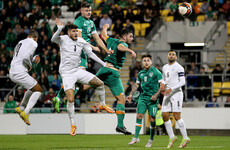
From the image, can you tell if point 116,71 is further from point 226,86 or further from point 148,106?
point 226,86

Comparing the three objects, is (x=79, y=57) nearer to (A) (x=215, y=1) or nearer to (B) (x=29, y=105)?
(B) (x=29, y=105)

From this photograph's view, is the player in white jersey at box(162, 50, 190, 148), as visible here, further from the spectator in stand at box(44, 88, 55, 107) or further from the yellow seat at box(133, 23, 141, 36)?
the yellow seat at box(133, 23, 141, 36)

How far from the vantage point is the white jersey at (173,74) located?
43.1 feet

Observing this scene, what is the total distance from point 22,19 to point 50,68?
4706 mm

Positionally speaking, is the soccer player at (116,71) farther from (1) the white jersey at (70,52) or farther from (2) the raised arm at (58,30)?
(2) the raised arm at (58,30)

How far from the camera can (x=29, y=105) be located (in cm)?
1308

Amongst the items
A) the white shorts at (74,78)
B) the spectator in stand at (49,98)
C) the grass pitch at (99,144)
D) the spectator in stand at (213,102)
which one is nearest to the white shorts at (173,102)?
the grass pitch at (99,144)

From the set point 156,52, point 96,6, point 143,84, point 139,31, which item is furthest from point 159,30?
point 143,84

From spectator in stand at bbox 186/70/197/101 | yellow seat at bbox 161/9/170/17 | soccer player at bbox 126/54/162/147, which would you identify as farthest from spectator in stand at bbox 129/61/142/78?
soccer player at bbox 126/54/162/147

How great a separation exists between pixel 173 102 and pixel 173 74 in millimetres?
691

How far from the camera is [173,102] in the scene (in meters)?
13.1

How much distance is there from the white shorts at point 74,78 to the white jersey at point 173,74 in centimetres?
203

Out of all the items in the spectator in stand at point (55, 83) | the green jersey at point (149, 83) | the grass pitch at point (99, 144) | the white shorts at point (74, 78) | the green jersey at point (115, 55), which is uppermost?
the green jersey at point (115, 55)

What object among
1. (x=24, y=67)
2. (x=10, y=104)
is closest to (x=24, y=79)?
(x=24, y=67)
